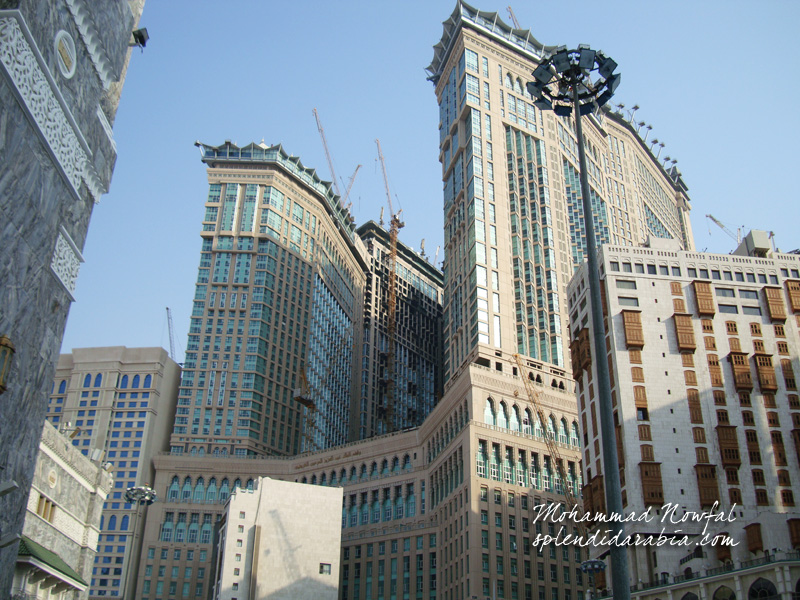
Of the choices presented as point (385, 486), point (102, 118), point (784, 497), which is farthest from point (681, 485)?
point (102, 118)

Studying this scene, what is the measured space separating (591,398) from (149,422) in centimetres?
8873

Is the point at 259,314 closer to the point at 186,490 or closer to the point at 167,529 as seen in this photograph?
the point at 186,490

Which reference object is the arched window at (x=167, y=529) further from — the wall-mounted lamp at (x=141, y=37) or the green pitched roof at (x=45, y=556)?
the wall-mounted lamp at (x=141, y=37)

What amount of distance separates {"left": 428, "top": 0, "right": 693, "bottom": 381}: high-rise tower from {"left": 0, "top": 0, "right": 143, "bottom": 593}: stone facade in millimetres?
96341

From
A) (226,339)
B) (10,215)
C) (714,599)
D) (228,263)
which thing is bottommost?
(714,599)

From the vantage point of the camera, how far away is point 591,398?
103 m

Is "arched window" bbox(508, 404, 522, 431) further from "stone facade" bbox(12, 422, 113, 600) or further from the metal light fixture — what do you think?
the metal light fixture

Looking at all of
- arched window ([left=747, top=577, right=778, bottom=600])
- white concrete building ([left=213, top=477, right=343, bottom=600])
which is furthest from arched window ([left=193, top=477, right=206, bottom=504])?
arched window ([left=747, top=577, right=778, bottom=600])

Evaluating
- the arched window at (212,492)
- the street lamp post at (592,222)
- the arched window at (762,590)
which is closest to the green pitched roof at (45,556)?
the street lamp post at (592,222)

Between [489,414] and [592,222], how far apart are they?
96645mm

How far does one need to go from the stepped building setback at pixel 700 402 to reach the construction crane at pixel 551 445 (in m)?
18.1

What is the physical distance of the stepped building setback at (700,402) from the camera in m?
87.5

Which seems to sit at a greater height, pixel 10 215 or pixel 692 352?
pixel 692 352

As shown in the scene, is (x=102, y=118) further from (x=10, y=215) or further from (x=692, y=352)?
(x=692, y=352)
